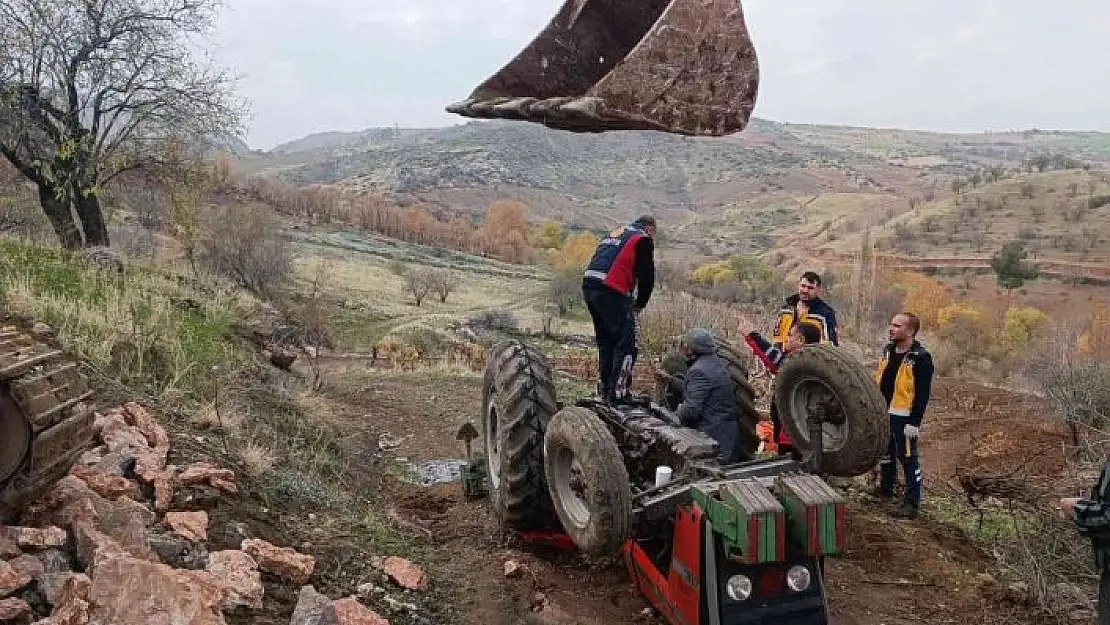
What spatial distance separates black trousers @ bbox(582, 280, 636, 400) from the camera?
5.78m

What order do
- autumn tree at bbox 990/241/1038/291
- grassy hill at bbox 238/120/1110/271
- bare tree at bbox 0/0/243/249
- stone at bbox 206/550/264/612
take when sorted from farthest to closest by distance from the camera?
1. grassy hill at bbox 238/120/1110/271
2. autumn tree at bbox 990/241/1038/291
3. bare tree at bbox 0/0/243/249
4. stone at bbox 206/550/264/612

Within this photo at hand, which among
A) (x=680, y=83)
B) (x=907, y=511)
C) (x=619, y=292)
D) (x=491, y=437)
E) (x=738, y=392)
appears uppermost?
(x=680, y=83)

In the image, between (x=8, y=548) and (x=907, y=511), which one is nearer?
(x=8, y=548)

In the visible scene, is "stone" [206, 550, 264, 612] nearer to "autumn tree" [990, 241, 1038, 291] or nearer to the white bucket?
the white bucket

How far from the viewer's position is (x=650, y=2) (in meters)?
4.10

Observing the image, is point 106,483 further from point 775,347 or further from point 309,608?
point 775,347

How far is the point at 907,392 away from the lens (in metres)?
6.70

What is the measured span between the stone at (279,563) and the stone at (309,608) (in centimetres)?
40

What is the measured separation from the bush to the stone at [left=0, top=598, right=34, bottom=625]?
1966 centimetres

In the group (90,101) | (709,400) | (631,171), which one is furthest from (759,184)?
(709,400)

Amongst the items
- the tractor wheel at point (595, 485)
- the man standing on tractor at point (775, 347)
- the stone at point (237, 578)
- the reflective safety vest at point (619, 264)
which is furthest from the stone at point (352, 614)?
the man standing on tractor at point (775, 347)

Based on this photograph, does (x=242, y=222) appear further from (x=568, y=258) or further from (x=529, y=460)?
(x=529, y=460)

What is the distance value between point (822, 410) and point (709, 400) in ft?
2.28

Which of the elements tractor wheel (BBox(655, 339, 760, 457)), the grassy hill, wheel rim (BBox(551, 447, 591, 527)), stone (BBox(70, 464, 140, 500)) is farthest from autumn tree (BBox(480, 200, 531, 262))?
stone (BBox(70, 464, 140, 500))
